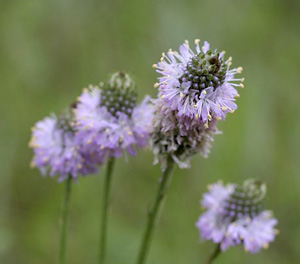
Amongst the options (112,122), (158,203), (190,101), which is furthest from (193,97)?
(112,122)

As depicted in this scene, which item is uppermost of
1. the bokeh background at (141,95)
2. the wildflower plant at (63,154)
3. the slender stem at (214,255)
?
the bokeh background at (141,95)

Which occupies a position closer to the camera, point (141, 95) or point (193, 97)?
point (193, 97)

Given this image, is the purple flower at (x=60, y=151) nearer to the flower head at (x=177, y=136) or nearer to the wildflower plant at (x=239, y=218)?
the flower head at (x=177, y=136)

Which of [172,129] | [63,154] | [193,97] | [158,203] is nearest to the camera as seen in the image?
[193,97]

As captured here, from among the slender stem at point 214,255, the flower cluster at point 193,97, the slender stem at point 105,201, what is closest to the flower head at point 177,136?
the flower cluster at point 193,97

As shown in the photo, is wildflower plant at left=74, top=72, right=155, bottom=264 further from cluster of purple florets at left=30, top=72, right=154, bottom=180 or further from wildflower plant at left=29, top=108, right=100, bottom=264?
wildflower plant at left=29, top=108, right=100, bottom=264

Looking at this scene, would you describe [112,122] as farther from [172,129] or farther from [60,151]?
[172,129]

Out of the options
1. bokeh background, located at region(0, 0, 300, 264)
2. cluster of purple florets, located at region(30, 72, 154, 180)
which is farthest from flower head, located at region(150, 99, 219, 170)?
bokeh background, located at region(0, 0, 300, 264)

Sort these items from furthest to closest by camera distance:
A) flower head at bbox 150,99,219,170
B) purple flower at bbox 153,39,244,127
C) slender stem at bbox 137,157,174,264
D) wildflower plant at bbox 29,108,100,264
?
wildflower plant at bbox 29,108,100,264 → slender stem at bbox 137,157,174,264 → flower head at bbox 150,99,219,170 → purple flower at bbox 153,39,244,127
